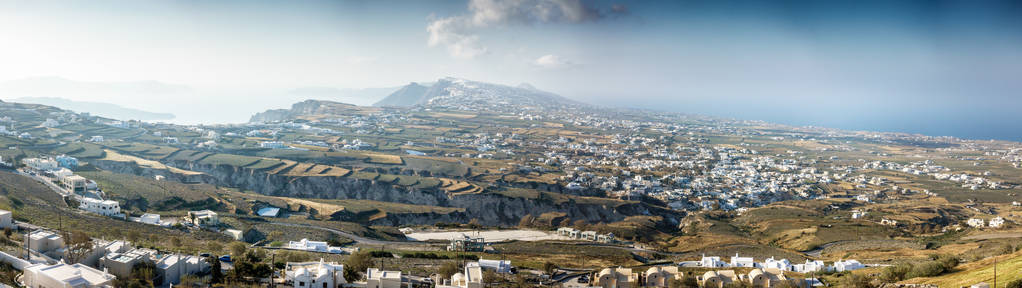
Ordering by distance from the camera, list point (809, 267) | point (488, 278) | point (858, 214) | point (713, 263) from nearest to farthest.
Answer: point (488, 278) < point (809, 267) < point (713, 263) < point (858, 214)

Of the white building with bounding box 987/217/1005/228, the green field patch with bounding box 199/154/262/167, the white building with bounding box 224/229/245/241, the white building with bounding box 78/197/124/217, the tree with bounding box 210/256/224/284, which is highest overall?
the tree with bounding box 210/256/224/284

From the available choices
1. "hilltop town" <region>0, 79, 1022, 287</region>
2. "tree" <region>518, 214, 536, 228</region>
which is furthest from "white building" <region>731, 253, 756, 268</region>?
"tree" <region>518, 214, 536, 228</region>

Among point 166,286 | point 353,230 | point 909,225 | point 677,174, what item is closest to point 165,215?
point 353,230

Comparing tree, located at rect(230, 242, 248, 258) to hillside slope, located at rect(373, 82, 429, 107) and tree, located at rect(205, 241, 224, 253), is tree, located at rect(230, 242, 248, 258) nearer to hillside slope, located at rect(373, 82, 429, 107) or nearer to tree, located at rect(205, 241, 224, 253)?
tree, located at rect(205, 241, 224, 253)

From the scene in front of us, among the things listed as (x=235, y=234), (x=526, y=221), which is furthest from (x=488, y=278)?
(x=526, y=221)

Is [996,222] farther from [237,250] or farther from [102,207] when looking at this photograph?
[102,207]

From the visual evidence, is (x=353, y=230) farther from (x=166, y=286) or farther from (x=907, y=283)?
(x=907, y=283)
